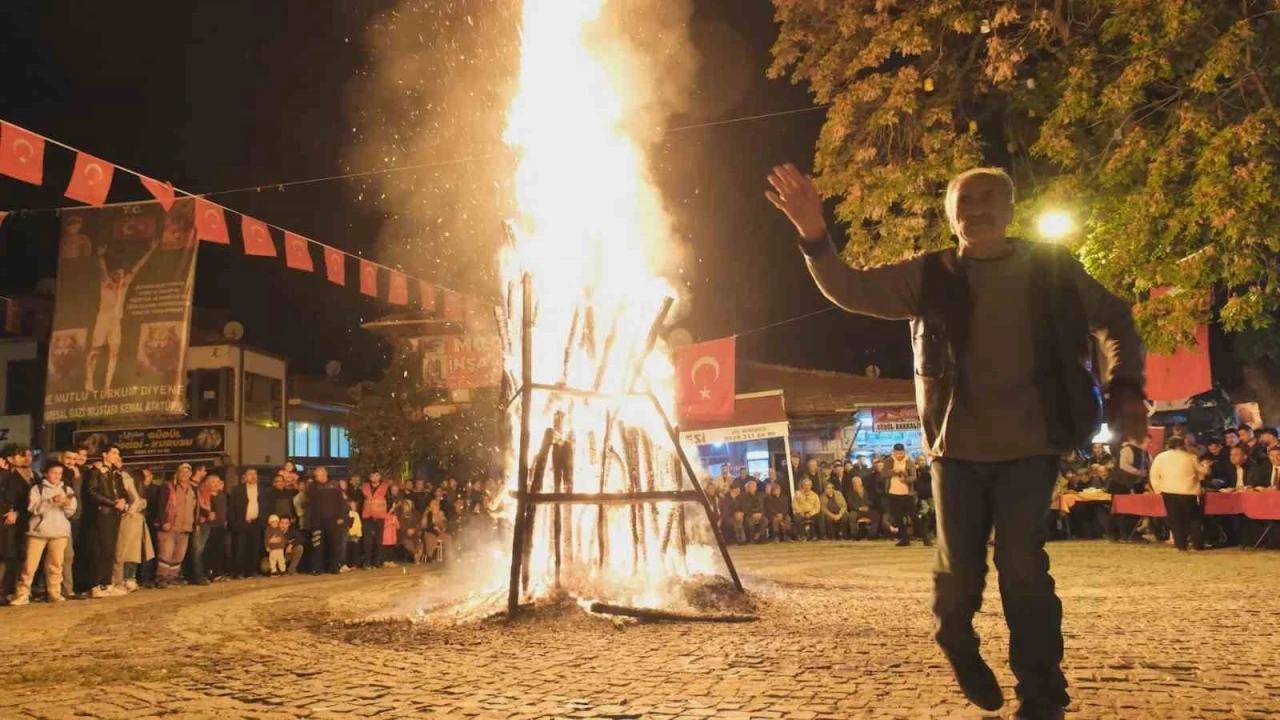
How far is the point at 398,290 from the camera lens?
1722cm

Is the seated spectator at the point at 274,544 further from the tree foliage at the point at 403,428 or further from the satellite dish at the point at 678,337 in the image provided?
the tree foliage at the point at 403,428

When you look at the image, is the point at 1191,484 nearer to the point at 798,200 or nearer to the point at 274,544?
the point at 798,200

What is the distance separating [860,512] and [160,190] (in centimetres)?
1463

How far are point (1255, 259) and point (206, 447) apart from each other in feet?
86.0

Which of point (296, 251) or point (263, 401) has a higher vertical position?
point (296, 251)

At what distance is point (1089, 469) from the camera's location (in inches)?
725

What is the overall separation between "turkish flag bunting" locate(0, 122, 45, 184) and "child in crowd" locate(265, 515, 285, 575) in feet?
23.2

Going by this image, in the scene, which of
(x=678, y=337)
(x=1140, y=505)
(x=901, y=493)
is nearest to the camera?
(x=1140, y=505)

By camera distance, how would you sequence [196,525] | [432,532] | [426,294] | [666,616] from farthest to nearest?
[432,532]
[426,294]
[196,525]
[666,616]

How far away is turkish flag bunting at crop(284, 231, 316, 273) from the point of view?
14508mm

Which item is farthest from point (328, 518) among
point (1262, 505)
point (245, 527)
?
point (1262, 505)

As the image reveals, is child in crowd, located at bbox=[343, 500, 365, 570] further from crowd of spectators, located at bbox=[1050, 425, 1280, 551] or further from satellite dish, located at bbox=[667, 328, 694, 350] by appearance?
crowd of spectators, located at bbox=[1050, 425, 1280, 551]

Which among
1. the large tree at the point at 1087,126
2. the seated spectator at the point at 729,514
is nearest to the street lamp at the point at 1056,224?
the large tree at the point at 1087,126

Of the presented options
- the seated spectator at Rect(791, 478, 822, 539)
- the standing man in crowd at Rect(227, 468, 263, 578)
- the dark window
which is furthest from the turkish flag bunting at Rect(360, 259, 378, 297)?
the dark window
